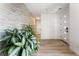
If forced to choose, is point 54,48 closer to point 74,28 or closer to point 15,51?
point 74,28

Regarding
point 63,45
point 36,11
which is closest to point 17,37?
point 36,11

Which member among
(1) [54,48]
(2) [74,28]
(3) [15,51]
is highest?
(2) [74,28]

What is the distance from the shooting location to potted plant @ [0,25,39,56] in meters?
2.62

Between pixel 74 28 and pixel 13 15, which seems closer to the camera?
pixel 13 15

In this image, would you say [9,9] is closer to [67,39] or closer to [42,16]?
[42,16]

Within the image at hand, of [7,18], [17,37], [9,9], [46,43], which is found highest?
[9,9]

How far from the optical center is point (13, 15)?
2994mm

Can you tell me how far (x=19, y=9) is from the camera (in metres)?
3.06

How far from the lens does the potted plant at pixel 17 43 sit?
8.61 feet

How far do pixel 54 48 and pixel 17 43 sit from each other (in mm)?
1276

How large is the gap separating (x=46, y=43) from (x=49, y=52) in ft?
0.79

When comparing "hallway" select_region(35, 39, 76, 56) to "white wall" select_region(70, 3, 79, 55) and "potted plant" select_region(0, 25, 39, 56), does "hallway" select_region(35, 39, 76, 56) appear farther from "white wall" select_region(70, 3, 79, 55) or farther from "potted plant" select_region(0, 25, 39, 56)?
"potted plant" select_region(0, 25, 39, 56)

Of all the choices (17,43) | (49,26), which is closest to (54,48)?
(49,26)

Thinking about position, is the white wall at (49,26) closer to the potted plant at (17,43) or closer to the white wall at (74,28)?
the white wall at (74,28)
